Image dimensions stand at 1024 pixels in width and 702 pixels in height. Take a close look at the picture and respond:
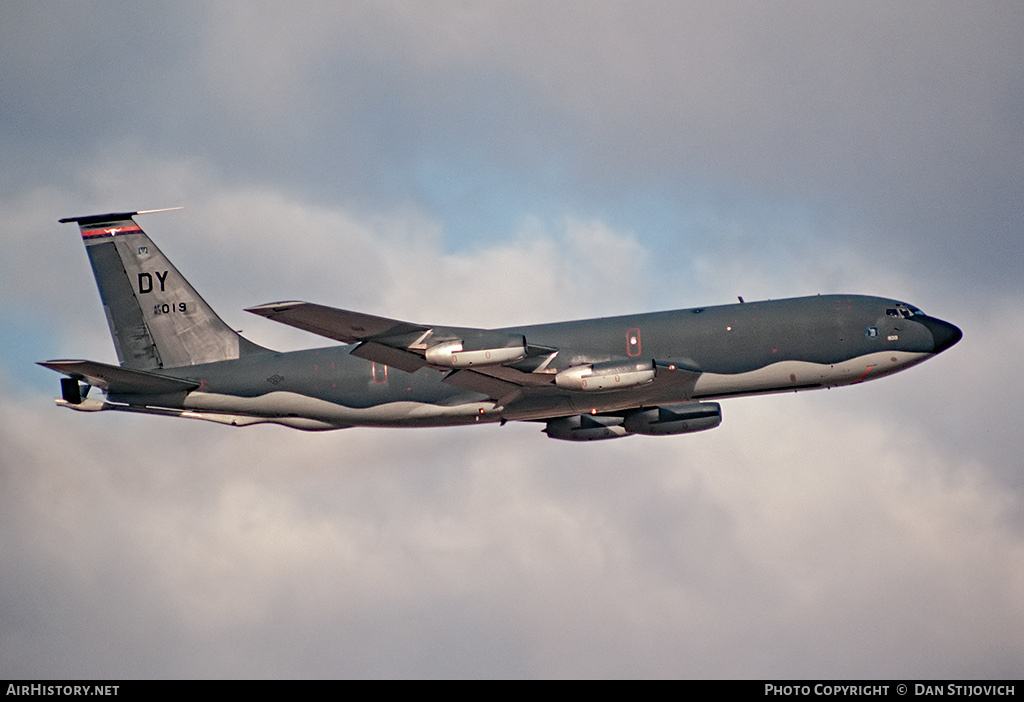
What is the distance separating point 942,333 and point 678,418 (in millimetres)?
13474

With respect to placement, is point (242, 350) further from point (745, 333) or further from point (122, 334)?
point (745, 333)

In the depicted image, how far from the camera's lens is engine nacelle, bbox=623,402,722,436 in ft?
216

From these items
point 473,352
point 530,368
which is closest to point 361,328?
point 473,352

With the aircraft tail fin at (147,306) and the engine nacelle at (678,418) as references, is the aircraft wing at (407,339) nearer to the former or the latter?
the engine nacelle at (678,418)

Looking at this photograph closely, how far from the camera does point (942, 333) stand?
60031 millimetres

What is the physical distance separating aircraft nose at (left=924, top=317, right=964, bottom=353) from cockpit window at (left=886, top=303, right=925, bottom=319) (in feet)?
1.85

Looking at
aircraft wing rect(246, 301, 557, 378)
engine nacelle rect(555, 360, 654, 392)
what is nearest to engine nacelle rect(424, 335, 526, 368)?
aircraft wing rect(246, 301, 557, 378)

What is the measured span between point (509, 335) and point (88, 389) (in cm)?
2173

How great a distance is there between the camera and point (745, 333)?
197 feet

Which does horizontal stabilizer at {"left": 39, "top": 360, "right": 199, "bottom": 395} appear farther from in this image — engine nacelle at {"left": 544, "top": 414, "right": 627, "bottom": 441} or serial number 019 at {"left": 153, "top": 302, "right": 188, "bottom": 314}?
engine nacelle at {"left": 544, "top": 414, "right": 627, "bottom": 441}

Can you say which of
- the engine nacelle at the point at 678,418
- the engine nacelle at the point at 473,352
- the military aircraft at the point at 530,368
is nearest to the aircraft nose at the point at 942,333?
the military aircraft at the point at 530,368

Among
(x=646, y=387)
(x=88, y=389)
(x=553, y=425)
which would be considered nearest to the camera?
(x=646, y=387)
